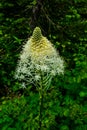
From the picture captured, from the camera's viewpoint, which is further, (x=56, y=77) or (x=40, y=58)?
(x=56, y=77)

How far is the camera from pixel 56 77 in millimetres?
5469

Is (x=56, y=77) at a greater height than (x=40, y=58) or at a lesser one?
lesser

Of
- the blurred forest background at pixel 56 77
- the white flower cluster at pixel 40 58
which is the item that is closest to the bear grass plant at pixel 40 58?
the white flower cluster at pixel 40 58

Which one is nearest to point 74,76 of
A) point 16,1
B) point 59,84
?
point 59,84

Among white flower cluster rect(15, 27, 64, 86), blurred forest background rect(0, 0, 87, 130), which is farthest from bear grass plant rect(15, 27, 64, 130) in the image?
blurred forest background rect(0, 0, 87, 130)

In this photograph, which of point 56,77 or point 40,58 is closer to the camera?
point 40,58

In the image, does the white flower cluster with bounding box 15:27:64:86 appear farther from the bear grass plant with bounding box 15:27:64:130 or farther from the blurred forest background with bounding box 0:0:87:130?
the blurred forest background with bounding box 0:0:87:130

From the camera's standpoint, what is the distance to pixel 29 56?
13.1ft

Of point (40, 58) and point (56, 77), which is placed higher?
point (40, 58)

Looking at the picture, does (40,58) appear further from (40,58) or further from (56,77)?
(56,77)

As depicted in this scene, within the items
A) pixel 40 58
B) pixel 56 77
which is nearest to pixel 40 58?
pixel 40 58

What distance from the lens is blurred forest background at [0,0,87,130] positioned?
451 centimetres

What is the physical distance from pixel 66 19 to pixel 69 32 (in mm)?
424

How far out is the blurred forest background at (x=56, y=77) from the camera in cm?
451
